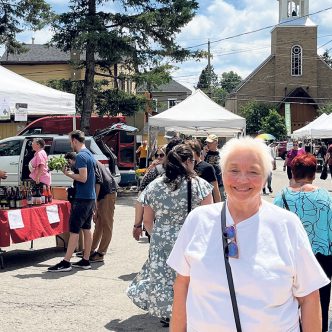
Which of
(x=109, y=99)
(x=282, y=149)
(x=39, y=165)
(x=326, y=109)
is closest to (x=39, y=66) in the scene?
(x=282, y=149)

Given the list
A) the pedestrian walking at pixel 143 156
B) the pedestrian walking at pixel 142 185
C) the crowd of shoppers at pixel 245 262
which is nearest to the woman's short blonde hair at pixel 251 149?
the crowd of shoppers at pixel 245 262

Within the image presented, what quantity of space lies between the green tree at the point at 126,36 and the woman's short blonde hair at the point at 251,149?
59.4 feet

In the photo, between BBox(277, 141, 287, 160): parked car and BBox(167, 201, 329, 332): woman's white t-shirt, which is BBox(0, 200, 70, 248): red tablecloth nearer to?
BBox(167, 201, 329, 332): woman's white t-shirt

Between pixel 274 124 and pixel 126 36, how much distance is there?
42647mm

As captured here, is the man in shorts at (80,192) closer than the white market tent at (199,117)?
Yes

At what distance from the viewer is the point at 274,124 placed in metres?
61.8

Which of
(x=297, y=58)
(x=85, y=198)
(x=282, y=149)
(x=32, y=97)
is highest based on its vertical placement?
(x=297, y=58)

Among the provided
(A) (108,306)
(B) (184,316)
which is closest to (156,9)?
(A) (108,306)

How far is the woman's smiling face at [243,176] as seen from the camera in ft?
8.87

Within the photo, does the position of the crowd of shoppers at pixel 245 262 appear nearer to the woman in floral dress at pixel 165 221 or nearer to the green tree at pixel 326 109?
the woman in floral dress at pixel 165 221

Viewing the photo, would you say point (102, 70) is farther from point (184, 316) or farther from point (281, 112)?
point (281, 112)

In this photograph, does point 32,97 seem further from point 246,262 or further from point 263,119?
point 263,119

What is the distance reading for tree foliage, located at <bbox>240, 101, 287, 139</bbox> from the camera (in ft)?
202

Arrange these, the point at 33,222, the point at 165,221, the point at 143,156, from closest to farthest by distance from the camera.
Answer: the point at 165,221 < the point at 33,222 < the point at 143,156
